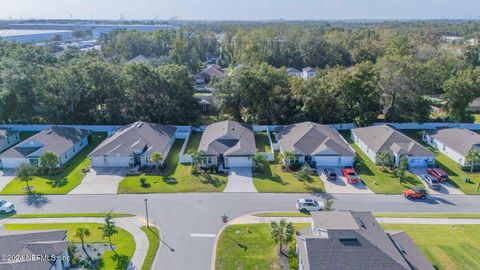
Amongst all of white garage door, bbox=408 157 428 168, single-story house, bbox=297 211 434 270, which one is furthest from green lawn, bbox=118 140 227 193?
white garage door, bbox=408 157 428 168

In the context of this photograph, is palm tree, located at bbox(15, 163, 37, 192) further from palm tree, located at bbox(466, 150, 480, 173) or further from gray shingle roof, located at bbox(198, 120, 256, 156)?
palm tree, located at bbox(466, 150, 480, 173)

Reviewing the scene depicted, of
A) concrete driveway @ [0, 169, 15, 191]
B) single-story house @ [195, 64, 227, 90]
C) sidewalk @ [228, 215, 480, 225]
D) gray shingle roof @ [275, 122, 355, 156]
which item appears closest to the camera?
sidewalk @ [228, 215, 480, 225]

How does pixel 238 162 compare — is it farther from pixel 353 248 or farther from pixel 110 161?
pixel 353 248

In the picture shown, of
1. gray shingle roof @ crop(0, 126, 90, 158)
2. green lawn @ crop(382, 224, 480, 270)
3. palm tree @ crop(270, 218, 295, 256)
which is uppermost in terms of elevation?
gray shingle roof @ crop(0, 126, 90, 158)

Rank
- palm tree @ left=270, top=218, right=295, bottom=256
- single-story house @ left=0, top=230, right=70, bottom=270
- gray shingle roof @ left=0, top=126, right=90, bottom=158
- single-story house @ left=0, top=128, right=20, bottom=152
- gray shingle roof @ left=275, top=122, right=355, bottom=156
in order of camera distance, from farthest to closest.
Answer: single-story house @ left=0, top=128, right=20, bottom=152
gray shingle roof @ left=275, top=122, right=355, bottom=156
gray shingle roof @ left=0, top=126, right=90, bottom=158
palm tree @ left=270, top=218, right=295, bottom=256
single-story house @ left=0, top=230, right=70, bottom=270

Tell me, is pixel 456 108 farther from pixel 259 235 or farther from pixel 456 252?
pixel 259 235

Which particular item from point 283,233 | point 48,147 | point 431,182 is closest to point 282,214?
point 283,233

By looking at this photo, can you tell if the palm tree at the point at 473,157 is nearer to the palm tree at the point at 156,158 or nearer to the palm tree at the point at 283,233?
the palm tree at the point at 283,233

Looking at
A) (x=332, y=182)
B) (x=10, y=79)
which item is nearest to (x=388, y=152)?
(x=332, y=182)
